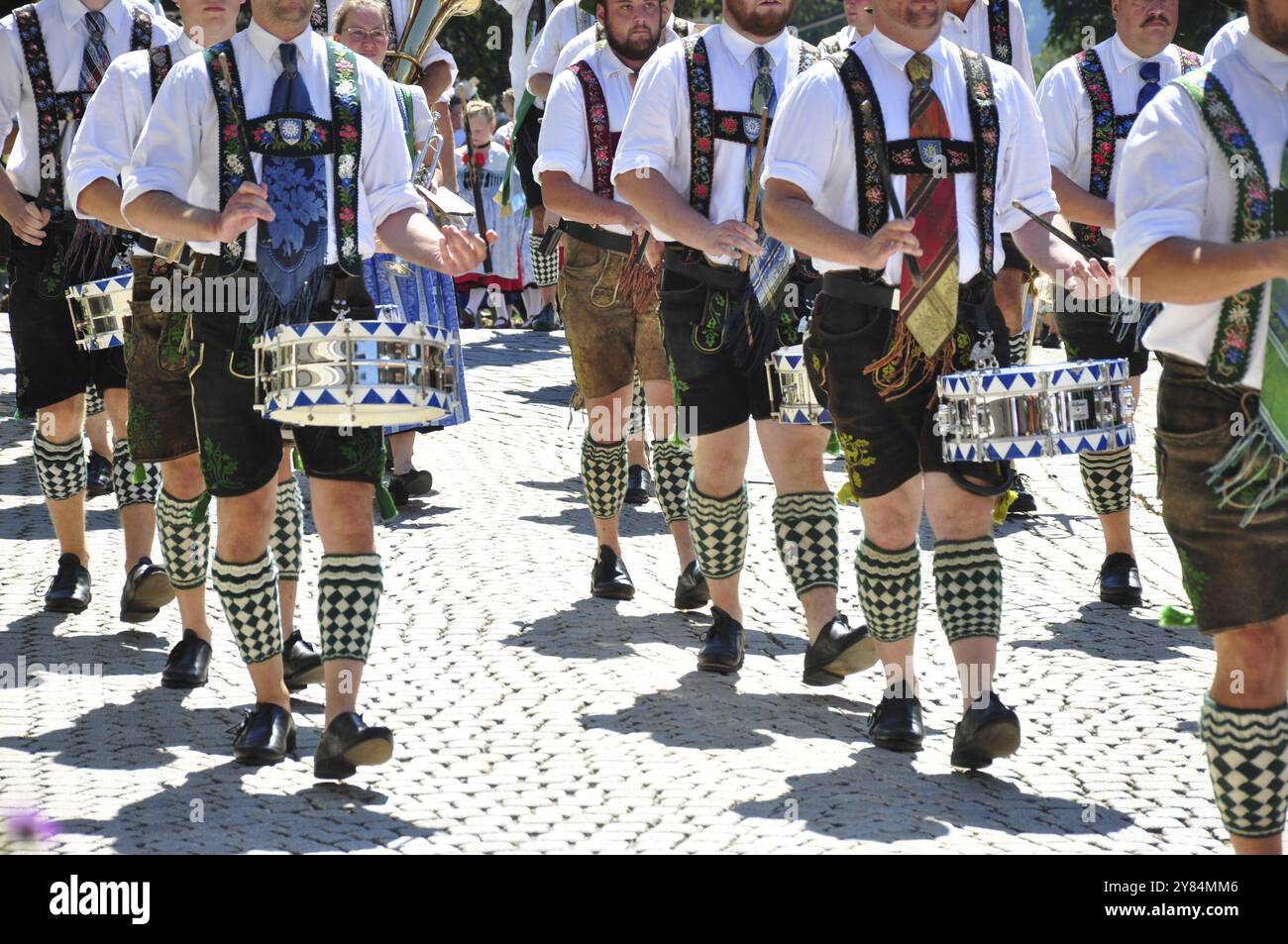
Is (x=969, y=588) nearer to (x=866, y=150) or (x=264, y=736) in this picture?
(x=866, y=150)

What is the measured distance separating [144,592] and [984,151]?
3.71m

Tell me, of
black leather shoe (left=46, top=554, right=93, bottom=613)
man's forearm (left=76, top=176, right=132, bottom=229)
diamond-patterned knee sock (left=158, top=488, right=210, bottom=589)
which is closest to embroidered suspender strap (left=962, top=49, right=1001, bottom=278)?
man's forearm (left=76, top=176, right=132, bottom=229)

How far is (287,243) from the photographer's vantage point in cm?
577

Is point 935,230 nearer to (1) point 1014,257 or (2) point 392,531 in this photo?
(1) point 1014,257

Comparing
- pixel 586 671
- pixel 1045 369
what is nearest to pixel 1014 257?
pixel 586 671

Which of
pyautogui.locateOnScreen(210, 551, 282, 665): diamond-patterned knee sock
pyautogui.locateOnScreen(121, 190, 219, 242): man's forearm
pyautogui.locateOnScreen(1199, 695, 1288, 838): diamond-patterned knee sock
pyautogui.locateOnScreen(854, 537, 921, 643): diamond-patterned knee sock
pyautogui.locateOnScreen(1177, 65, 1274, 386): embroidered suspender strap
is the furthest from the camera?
pyautogui.locateOnScreen(854, 537, 921, 643): diamond-patterned knee sock

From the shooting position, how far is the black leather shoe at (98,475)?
35.1ft

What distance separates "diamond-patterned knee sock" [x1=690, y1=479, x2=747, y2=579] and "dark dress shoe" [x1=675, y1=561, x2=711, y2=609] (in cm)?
93

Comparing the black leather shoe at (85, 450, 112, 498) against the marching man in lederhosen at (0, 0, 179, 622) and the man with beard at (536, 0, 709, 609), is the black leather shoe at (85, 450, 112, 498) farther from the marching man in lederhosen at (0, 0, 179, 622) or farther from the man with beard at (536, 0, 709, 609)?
the man with beard at (536, 0, 709, 609)

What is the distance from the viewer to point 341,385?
5.31 m

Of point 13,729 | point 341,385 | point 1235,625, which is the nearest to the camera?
point 1235,625

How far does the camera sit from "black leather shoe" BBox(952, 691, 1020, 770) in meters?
5.67

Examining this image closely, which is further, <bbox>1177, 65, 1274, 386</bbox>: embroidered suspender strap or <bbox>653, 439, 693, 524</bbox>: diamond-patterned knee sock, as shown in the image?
<bbox>653, 439, 693, 524</bbox>: diamond-patterned knee sock

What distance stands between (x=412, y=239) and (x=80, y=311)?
2.23m
